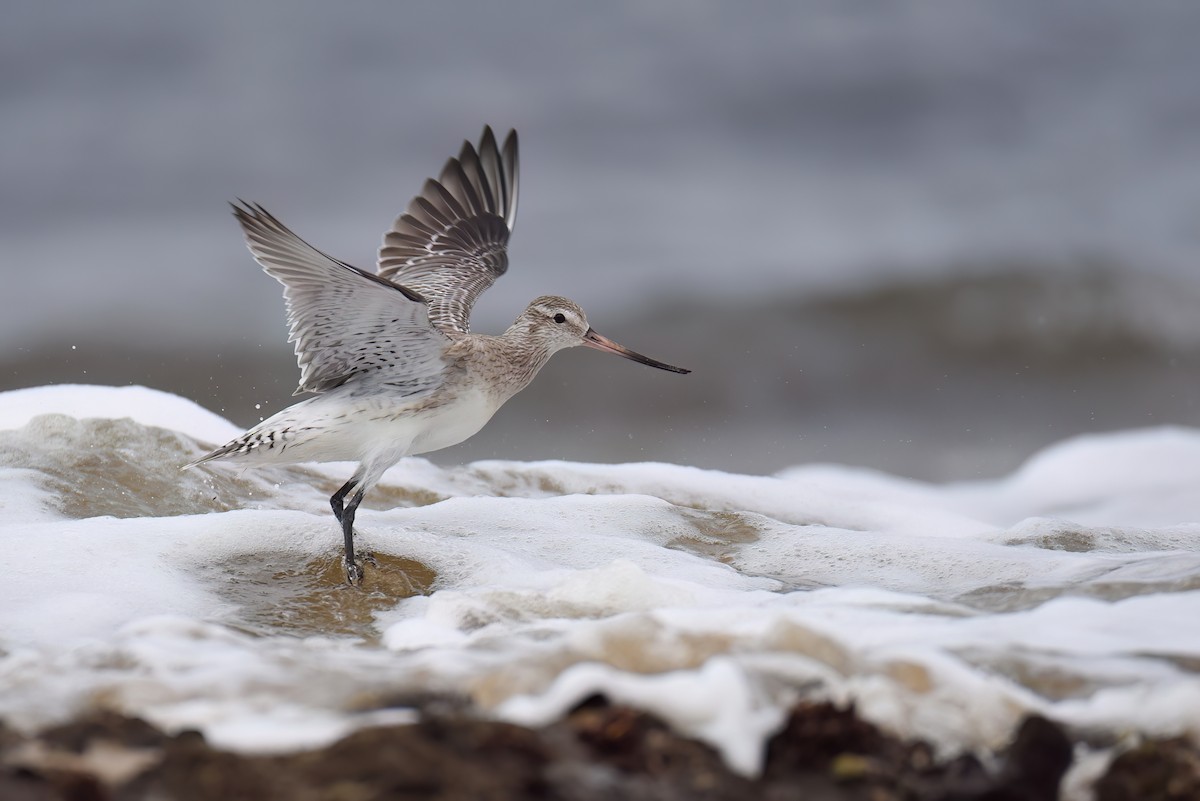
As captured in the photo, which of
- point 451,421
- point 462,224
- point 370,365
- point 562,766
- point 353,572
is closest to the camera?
point 562,766

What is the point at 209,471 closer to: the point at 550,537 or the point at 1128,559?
the point at 550,537

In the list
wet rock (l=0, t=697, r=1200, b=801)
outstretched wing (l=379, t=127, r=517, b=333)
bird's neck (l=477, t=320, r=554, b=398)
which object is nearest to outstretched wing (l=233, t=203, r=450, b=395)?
bird's neck (l=477, t=320, r=554, b=398)

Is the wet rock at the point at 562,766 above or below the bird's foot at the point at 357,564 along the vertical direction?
below

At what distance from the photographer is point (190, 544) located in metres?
3.91

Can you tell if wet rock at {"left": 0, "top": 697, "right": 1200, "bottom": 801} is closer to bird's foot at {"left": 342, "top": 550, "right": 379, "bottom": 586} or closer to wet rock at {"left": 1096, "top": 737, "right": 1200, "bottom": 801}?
wet rock at {"left": 1096, "top": 737, "right": 1200, "bottom": 801}

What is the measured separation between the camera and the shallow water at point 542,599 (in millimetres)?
2264

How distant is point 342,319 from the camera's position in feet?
14.3

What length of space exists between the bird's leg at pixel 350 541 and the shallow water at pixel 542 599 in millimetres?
51

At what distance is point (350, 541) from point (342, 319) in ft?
2.77

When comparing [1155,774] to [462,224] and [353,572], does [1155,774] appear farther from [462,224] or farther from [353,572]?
[462,224]

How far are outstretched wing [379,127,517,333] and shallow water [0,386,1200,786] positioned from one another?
3.14 ft

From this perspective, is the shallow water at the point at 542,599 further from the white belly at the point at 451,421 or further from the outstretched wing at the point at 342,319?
the outstretched wing at the point at 342,319

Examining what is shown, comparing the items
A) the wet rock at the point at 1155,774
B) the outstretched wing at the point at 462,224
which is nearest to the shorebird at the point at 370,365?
the outstretched wing at the point at 462,224

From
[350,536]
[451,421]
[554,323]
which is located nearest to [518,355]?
[554,323]
